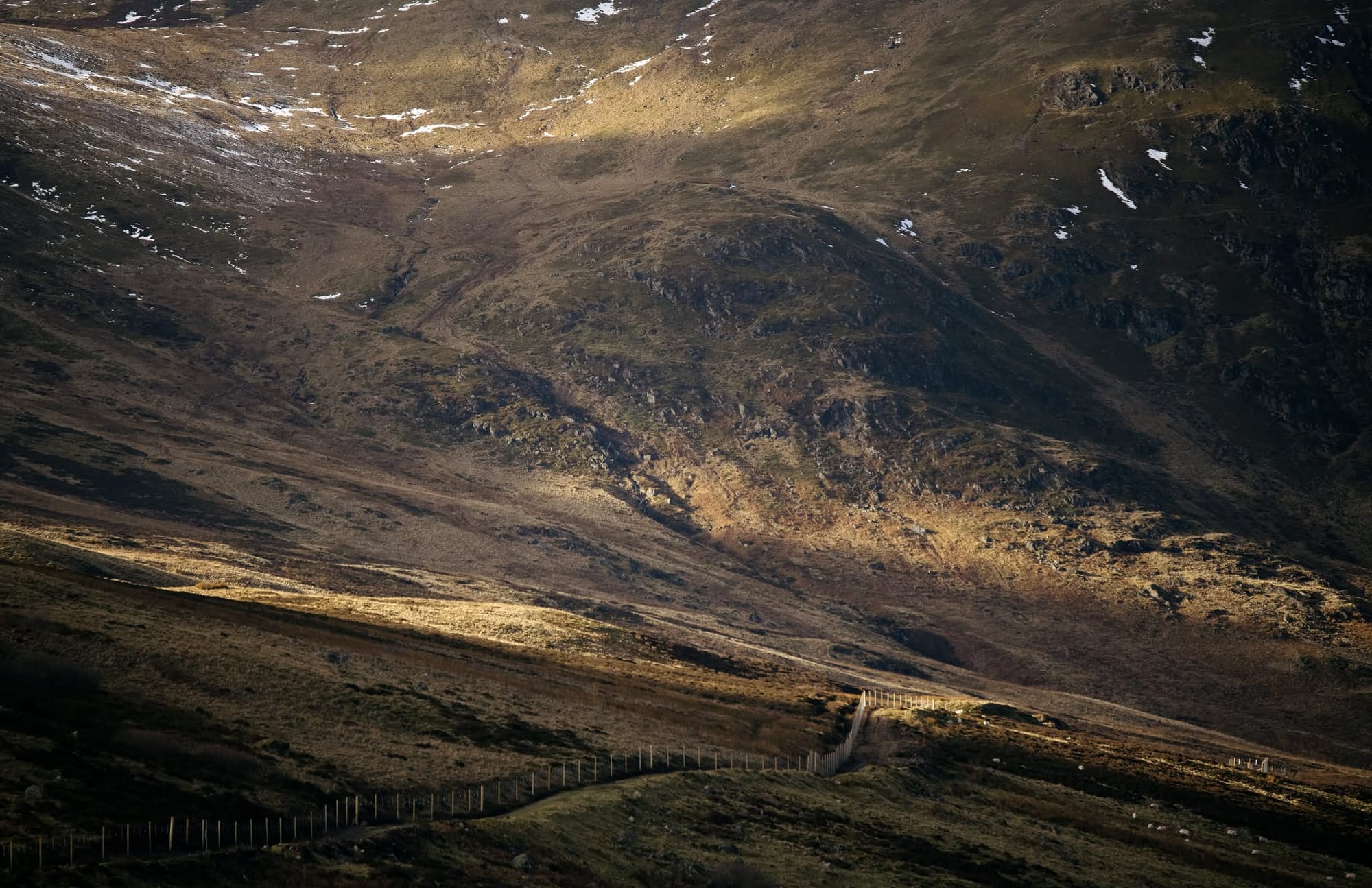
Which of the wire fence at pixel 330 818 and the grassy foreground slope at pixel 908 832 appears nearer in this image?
the wire fence at pixel 330 818

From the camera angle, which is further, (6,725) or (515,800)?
(515,800)

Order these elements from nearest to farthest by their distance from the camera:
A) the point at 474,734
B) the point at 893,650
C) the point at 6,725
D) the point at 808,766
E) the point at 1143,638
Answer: the point at 6,725 → the point at 474,734 → the point at 808,766 → the point at 893,650 → the point at 1143,638

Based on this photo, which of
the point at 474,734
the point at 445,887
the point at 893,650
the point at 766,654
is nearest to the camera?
the point at 445,887

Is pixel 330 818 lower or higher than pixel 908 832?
higher

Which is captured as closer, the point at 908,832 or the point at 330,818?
the point at 330,818

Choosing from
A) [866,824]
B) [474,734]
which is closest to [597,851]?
[474,734]

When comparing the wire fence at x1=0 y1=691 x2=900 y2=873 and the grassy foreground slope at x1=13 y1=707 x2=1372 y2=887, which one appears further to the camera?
the grassy foreground slope at x1=13 y1=707 x2=1372 y2=887

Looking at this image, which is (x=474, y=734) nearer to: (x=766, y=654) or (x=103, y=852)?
(x=103, y=852)
